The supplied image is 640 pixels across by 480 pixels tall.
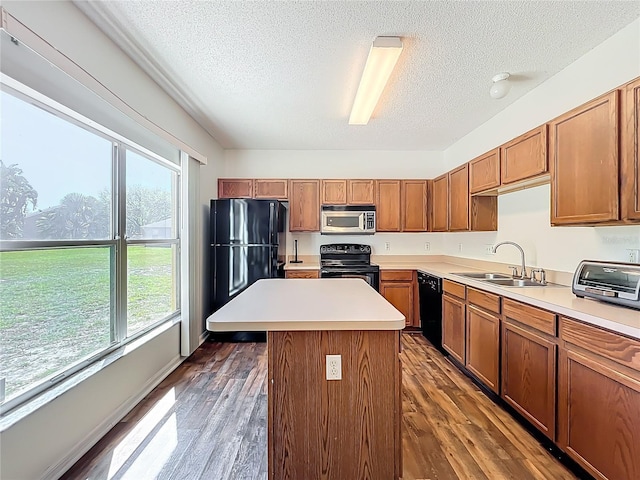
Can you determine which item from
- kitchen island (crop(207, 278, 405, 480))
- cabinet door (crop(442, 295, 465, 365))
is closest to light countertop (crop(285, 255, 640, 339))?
cabinet door (crop(442, 295, 465, 365))

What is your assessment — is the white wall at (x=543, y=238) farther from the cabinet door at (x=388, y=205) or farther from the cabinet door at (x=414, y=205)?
the cabinet door at (x=388, y=205)

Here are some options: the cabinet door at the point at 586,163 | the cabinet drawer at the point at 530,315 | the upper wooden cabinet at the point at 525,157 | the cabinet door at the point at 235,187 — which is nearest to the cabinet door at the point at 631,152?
the cabinet door at the point at 586,163

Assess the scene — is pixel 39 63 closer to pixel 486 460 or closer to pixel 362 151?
pixel 486 460

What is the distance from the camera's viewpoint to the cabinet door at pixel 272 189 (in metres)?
4.37

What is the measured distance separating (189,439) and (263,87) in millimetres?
2646

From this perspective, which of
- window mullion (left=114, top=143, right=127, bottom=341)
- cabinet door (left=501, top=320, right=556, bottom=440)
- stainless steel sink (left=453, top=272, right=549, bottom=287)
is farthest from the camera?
stainless steel sink (left=453, top=272, right=549, bottom=287)

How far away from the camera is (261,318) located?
4.46 ft

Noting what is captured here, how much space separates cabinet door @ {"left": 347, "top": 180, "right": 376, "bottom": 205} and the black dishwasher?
1232mm

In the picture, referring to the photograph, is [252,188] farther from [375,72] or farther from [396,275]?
[375,72]

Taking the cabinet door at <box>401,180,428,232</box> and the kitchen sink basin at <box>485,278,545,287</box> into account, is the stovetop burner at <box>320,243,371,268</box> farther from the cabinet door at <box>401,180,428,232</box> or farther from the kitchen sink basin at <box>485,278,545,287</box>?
the kitchen sink basin at <box>485,278,545,287</box>

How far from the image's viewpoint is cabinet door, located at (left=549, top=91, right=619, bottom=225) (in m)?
1.66

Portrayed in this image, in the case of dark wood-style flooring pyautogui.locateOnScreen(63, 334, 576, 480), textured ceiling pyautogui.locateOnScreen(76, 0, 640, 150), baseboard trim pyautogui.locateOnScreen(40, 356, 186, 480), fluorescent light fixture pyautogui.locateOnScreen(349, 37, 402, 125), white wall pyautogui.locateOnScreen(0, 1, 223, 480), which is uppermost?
textured ceiling pyautogui.locateOnScreen(76, 0, 640, 150)

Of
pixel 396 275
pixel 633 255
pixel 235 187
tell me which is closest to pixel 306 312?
pixel 633 255

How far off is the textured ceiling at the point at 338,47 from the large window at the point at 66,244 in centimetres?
73
